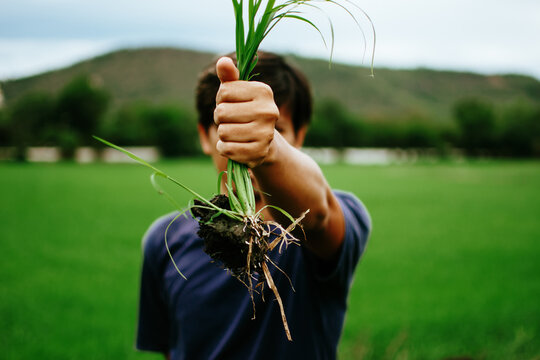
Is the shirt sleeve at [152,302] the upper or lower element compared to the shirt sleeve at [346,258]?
lower

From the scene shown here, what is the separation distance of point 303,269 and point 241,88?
105 cm

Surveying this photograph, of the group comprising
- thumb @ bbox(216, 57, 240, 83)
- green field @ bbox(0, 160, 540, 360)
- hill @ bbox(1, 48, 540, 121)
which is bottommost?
hill @ bbox(1, 48, 540, 121)

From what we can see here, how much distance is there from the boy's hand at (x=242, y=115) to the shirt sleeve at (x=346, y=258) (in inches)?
30.3

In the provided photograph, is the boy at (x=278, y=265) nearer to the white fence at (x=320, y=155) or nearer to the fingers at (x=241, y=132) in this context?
the fingers at (x=241, y=132)

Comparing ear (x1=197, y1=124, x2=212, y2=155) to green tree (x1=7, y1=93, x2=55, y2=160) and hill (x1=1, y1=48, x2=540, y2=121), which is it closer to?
green tree (x1=7, y1=93, x2=55, y2=160)

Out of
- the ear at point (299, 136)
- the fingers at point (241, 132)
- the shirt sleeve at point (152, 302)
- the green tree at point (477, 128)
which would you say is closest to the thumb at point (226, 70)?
the fingers at point (241, 132)

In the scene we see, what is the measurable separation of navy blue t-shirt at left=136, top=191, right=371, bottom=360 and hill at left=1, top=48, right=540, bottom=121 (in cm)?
16794

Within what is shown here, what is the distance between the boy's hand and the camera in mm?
1188

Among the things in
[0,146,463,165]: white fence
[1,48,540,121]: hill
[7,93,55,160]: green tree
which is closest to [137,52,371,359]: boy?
[0,146,463,165]: white fence

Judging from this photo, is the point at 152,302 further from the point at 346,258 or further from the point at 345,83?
the point at 345,83

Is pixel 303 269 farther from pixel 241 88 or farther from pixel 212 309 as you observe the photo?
pixel 241 88

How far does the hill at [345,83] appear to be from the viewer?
170875mm

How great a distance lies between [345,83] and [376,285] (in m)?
178

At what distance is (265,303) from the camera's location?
1883mm
